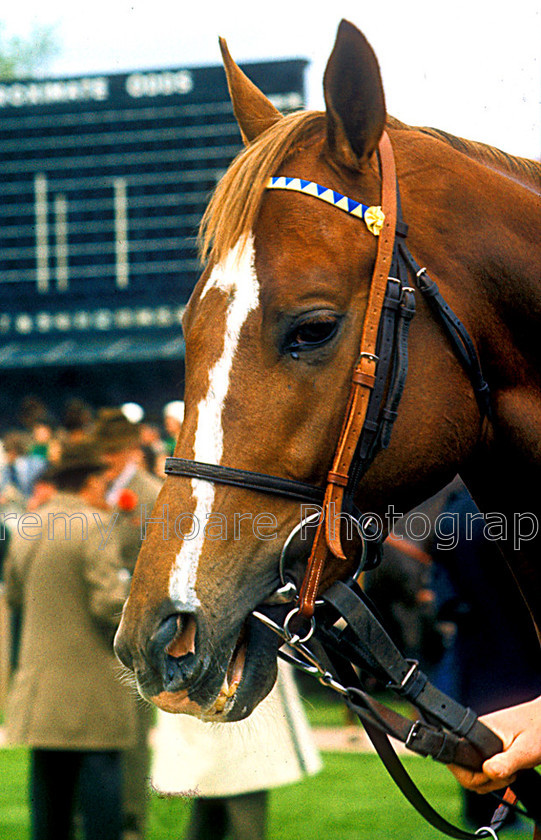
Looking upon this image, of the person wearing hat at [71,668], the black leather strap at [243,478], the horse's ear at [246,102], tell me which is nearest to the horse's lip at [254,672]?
the black leather strap at [243,478]

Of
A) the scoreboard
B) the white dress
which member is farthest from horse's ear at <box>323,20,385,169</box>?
the scoreboard

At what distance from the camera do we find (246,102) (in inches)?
82.7

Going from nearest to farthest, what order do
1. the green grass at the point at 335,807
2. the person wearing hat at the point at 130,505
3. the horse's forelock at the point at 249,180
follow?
the horse's forelock at the point at 249,180 → the person wearing hat at the point at 130,505 → the green grass at the point at 335,807

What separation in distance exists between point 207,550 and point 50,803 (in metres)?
3.04

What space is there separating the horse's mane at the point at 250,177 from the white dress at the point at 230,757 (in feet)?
7.03

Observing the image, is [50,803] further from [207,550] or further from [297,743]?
[207,550]

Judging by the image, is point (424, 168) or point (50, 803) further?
point (50, 803)

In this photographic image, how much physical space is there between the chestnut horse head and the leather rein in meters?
0.02

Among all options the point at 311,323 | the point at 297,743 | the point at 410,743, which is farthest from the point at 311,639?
the point at 297,743

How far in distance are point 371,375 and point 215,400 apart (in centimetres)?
28

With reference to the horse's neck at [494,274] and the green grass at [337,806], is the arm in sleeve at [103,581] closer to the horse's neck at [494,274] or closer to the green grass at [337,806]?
the green grass at [337,806]

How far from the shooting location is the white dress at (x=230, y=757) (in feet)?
12.0

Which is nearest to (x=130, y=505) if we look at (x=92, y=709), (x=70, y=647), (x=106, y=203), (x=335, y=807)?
(x=70, y=647)

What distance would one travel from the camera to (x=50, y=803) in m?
4.16
